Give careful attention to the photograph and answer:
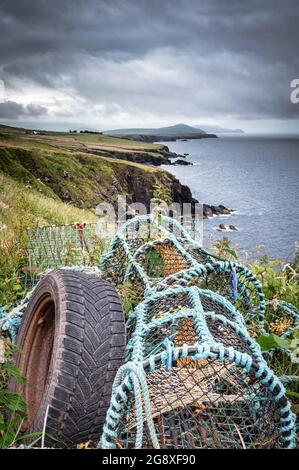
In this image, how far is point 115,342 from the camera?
2652 millimetres

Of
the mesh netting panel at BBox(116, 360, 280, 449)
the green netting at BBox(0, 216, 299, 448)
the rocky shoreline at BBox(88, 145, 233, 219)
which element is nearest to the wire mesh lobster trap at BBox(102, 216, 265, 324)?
the green netting at BBox(0, 216, 299, 448)

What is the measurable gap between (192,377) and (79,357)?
0.59m

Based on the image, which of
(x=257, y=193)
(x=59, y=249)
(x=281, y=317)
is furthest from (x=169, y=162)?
(x=281, y=317)

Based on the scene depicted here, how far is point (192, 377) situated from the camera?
236 cm

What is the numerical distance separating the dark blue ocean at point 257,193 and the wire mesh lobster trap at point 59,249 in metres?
1.41

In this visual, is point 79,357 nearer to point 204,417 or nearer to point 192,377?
point 192,377

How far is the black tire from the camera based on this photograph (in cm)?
245

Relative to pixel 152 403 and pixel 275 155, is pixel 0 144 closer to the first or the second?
pixel 275 155

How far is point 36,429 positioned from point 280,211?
14.0 m

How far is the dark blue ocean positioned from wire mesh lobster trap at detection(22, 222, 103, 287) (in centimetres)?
141

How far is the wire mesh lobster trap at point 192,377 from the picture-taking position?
6.87 ft

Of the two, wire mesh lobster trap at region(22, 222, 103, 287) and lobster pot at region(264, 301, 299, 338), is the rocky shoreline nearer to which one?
wire mesh lobster trap at region(22, 222, 103, 287)
